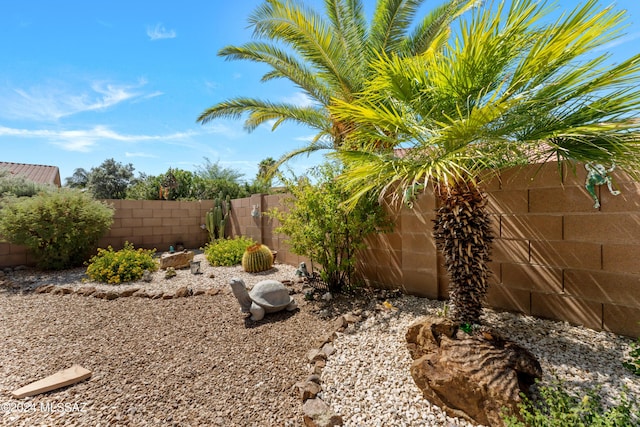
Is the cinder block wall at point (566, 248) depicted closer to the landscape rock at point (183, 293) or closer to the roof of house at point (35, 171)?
the landscape rock at point (183, 293)

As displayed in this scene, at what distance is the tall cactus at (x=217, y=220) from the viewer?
9523mm

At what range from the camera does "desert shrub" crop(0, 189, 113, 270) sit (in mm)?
6137

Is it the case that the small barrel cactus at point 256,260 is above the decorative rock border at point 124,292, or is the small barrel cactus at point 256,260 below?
above

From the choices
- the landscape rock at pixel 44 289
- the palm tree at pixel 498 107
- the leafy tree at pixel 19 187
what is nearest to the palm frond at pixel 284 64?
the palm tree at pixel 498 107

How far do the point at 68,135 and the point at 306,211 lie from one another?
11.8m

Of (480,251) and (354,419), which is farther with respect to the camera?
(480,251)

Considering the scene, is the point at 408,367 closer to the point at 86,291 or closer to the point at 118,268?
the point at 86,291

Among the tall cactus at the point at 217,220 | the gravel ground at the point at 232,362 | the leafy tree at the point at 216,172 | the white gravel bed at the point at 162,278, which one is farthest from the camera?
the leafy tree at the point at 216,172

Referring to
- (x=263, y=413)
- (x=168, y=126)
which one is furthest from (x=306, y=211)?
(x=168, y=126)

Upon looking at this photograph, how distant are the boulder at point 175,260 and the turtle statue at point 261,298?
4.02 meters

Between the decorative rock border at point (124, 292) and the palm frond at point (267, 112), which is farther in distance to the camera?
the palm frond at point (267, 112)

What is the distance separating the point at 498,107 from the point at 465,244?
3.78ft

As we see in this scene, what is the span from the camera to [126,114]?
8.94 metres

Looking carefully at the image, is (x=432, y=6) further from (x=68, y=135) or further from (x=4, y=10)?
(x=68, y=135)
